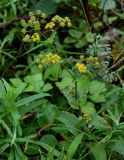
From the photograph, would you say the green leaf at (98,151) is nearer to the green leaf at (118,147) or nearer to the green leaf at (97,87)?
the green leaf at (118,147)

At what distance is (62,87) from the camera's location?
85.6 inches

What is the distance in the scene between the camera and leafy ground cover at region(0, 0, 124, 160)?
1823 mm

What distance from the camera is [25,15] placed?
2715mm

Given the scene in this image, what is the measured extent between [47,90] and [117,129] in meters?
0.54

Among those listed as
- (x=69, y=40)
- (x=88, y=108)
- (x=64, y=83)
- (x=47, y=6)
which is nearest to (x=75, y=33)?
(x=69, y=40)

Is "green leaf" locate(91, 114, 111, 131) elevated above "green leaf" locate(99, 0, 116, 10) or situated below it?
below

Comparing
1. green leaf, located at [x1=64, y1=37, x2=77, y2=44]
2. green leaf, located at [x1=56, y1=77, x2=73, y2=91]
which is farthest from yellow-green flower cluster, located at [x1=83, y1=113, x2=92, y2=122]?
green leaf, located at [x1=64, y1=37, x2=77, y2=44]

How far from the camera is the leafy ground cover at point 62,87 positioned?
1823 millimetres

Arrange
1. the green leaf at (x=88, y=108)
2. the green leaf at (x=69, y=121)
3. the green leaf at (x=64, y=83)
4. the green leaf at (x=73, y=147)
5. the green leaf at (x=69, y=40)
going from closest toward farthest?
the green leaf at (x=73, y=147)
the green leaf at (x=69, y=121)
the green leaf at (x=88, y=108)
the green leaf at (x=64, y=83)
the green leaf at (x=69, y=40)

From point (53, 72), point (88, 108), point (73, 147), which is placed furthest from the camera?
point (53, 72)

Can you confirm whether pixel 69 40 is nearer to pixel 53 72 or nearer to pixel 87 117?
pixel 53 72

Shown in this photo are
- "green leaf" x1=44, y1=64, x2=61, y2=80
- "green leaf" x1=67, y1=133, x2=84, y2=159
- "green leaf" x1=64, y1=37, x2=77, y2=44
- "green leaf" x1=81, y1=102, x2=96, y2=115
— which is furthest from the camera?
"green leaf" x1=64, y1=37, x2=77, y2=44

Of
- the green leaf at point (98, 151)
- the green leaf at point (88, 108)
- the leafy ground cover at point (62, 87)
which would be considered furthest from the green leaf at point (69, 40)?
the green leaf at point (98, 151)

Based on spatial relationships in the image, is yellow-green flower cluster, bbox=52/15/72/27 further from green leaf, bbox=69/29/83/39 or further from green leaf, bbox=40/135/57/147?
green leaf, bbox=69/29/83/39
